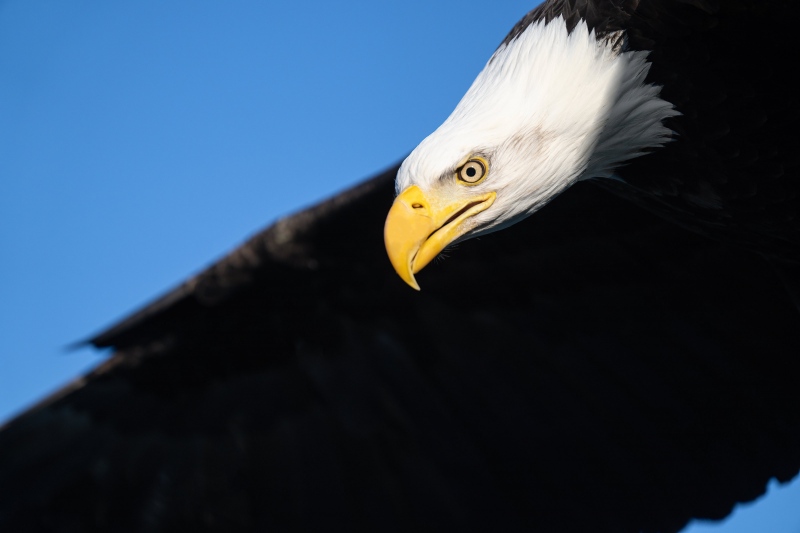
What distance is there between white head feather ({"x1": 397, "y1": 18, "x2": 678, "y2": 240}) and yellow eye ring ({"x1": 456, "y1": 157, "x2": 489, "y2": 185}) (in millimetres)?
19

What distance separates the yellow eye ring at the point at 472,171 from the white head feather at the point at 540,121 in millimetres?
19

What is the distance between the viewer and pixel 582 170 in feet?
10.3

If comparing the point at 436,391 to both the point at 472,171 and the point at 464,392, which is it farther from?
the point at 472,171

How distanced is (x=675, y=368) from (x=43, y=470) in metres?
3.19

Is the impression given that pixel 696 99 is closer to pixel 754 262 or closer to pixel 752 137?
pixel 752 137

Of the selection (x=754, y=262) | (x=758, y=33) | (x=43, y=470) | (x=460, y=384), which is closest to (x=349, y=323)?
(x=460, y=384)

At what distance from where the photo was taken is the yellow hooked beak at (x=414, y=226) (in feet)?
9.73

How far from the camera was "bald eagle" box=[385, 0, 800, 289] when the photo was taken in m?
2.94

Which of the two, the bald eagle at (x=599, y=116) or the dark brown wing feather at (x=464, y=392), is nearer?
the bald eagle at (x=599, y=116)

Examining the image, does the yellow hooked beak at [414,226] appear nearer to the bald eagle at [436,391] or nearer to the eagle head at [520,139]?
the eagle head at [520,139]

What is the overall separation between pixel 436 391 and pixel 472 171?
186cm

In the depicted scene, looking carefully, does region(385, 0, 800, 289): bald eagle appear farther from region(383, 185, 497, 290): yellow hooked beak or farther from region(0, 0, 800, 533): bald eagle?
region(0, 0, 800, 533): bald eagle

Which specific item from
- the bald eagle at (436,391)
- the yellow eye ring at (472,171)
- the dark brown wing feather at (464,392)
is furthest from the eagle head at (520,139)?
the dark brown wing feather at (464,392)

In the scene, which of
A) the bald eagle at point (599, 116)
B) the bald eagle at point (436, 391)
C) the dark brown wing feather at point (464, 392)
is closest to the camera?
the bald eagle at point (599, 116)
